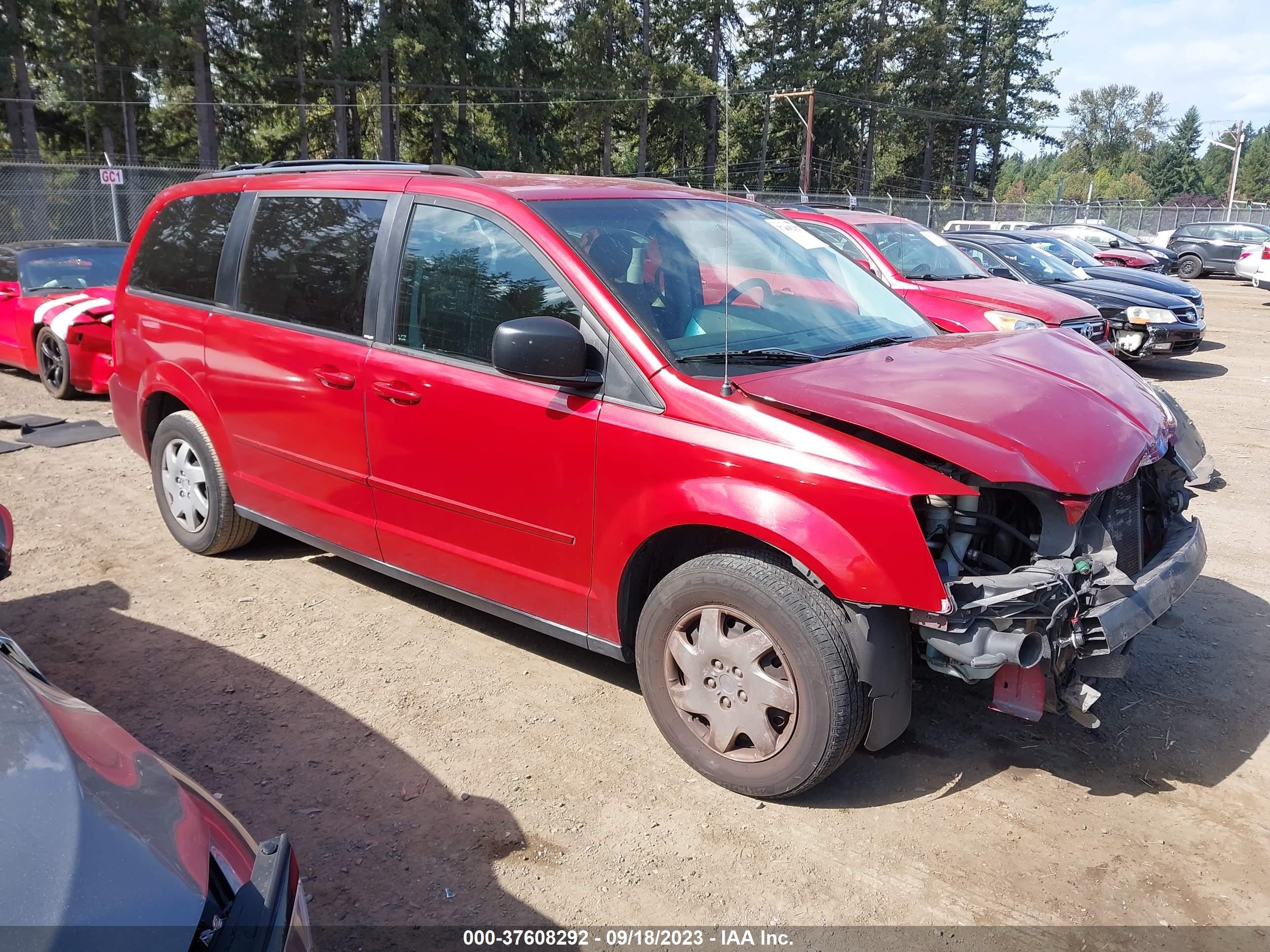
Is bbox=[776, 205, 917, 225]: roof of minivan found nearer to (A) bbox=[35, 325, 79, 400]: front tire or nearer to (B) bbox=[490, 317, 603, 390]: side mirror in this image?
(B) bbox=[490, 317, 603, 390]: side mirror

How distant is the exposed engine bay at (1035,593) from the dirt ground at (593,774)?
47 cm

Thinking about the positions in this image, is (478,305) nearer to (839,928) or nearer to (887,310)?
(887,310)

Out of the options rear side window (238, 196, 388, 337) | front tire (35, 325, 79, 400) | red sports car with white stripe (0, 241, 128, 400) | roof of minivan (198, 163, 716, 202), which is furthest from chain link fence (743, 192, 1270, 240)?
rear side window (238, 196, 388, 337)

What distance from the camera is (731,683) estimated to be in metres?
3.16

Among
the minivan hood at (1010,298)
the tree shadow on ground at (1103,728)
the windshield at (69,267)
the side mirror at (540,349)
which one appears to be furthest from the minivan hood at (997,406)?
the windshield at (69,267)

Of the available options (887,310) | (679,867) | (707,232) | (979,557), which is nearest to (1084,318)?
(887,310)

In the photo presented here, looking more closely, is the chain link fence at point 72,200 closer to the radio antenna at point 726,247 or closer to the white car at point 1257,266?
the white car at point 1257,266

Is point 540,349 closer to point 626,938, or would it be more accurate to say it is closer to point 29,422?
point 626,938

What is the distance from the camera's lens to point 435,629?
4469 mm

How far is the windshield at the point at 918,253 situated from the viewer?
9617 millimetres

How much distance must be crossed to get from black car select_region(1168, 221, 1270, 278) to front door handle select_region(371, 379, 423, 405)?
93.9 feet

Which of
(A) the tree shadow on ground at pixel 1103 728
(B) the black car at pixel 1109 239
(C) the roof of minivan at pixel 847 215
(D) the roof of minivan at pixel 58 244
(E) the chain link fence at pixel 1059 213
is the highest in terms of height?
(E) the chain link fence at pixel 1059 213

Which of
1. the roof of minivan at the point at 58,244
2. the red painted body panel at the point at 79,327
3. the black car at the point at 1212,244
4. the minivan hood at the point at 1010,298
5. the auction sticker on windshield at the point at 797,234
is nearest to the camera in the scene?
the auction sticker on windshield at the point at 797,234

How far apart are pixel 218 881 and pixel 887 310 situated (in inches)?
136
